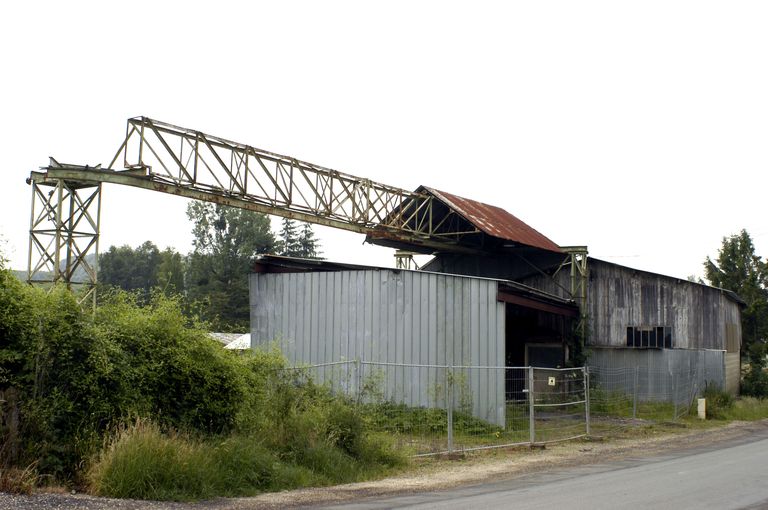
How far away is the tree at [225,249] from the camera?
257ft

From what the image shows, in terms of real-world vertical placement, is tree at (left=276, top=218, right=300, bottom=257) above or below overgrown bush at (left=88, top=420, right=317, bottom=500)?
above

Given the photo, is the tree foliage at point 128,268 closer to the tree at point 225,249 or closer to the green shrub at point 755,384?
the tree at point 225,249

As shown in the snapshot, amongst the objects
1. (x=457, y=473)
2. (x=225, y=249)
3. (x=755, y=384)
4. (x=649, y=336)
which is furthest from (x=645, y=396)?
(x=225, y=249)

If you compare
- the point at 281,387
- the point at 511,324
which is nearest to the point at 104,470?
the point at 281,387

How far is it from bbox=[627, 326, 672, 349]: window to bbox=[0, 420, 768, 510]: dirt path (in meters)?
7.38

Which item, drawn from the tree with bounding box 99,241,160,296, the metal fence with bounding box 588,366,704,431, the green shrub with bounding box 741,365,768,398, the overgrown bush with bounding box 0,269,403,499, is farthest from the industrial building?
the tree with bounding box 99,241,160,296

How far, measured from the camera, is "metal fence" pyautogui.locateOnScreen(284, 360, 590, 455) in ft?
57.7

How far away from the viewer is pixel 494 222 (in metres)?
32.0

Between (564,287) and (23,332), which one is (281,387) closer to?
(23,332)

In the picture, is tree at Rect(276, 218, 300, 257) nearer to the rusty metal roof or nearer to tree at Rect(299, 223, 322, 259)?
tree at Rect(299, 223, 322, 259)

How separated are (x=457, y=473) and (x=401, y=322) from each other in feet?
27.9

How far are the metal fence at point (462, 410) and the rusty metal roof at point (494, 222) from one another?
25.5 ft

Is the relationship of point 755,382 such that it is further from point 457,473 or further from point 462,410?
point 457,473

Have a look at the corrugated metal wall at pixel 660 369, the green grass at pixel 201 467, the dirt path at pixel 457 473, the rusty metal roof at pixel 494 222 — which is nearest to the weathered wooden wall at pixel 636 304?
the corrugated metal wall at pixel 660 369
